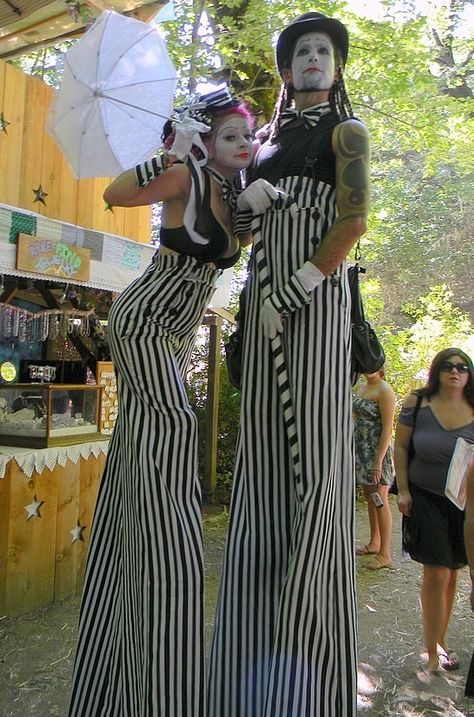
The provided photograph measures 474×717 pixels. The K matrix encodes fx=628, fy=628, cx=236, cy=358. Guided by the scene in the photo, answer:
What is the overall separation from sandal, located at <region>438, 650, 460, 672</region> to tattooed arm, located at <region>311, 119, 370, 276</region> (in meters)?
2.45

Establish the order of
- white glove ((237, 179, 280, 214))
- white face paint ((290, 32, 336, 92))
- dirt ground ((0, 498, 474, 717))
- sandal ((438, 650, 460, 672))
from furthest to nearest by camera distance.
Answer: sandal ((438, 650, 460, 672)) < dirt ground ((0, 498, 474, 717)) < white face paint ((290, 32, 336, 92)) < white glove ((237, 179, 280, 214))

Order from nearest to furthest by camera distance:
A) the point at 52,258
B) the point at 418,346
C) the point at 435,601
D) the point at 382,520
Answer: the point at 435,601, the point at 52,258, the point at 382,520, the point at 418,346

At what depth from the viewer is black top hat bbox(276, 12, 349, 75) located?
2080mm

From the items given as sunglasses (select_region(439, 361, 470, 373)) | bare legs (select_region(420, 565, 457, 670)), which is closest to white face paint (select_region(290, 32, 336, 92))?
sunglasses (select_region(439, 361, 470, 373))

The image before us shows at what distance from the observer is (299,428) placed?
1.91 meters

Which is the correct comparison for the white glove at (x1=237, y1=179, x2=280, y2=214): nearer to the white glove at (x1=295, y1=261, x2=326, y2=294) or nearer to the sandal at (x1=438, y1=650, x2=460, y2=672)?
the white glove at (x1=295, y1=261, x2=326, y2=294)

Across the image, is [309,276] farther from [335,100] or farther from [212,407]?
[212,407]

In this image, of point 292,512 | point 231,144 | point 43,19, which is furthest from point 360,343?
point 43,19

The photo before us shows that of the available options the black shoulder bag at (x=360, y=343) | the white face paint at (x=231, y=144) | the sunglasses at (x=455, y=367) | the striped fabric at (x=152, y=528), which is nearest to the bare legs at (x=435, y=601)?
the sunglasses at (x=455, y=367)

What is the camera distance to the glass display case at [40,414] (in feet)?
12.9

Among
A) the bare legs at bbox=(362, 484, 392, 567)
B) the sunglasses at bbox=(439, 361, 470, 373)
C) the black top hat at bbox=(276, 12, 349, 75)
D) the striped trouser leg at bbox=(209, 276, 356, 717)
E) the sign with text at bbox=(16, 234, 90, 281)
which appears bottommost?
the bare legs at bbox=(362, 484, 392, 567)

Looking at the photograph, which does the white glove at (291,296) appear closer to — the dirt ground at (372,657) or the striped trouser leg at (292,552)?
the striped trouser leg at (292,552)

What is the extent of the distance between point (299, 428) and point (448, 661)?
216 cm

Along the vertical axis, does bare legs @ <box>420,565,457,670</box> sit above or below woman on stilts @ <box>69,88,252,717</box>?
below
